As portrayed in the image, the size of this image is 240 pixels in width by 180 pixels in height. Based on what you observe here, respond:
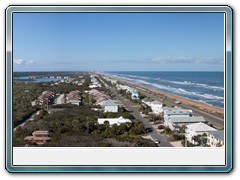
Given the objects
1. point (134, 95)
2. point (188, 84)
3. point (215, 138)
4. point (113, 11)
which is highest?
point (113, 11)

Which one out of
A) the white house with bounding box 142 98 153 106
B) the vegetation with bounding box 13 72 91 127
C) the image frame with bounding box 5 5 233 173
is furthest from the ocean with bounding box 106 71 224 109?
the image frame with bounding box 5 5 233 173

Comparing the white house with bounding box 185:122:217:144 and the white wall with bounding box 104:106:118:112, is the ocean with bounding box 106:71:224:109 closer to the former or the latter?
the white wall with bounding box 104:106:118:112

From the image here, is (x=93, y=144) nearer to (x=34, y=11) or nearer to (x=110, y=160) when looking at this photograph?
(x=110, y=160)

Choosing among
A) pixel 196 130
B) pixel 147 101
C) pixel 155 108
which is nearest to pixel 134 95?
pixel 147 101

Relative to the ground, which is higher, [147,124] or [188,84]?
[188,84]

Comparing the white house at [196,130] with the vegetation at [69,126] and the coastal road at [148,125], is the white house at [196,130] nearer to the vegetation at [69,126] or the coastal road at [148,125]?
the coastal road at [148,125]

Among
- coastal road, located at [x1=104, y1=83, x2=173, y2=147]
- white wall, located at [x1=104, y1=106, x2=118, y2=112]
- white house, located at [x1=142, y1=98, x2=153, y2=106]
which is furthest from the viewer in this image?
white house, located at [x1=142, y1=98, x2=153, y2=106]

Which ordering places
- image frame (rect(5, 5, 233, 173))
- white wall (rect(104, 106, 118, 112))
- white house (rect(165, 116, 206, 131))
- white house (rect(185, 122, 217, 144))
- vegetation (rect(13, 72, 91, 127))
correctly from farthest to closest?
1. white wall (rect(104, 106, 118, 112))
2. white house (rect(165, 116, 206, 131))
3. white house (rect(185, 122, 217, 144))
4. vegetation (rect(13, 72, 91, 127))
5. image frame (rect(5, 5, 233, 173))

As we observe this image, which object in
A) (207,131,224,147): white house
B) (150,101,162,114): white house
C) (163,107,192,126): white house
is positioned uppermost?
(150,101,162,114): white house

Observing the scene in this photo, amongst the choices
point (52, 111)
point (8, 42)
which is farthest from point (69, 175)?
point (52, 111)

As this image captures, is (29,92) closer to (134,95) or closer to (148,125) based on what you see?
(148,125)
